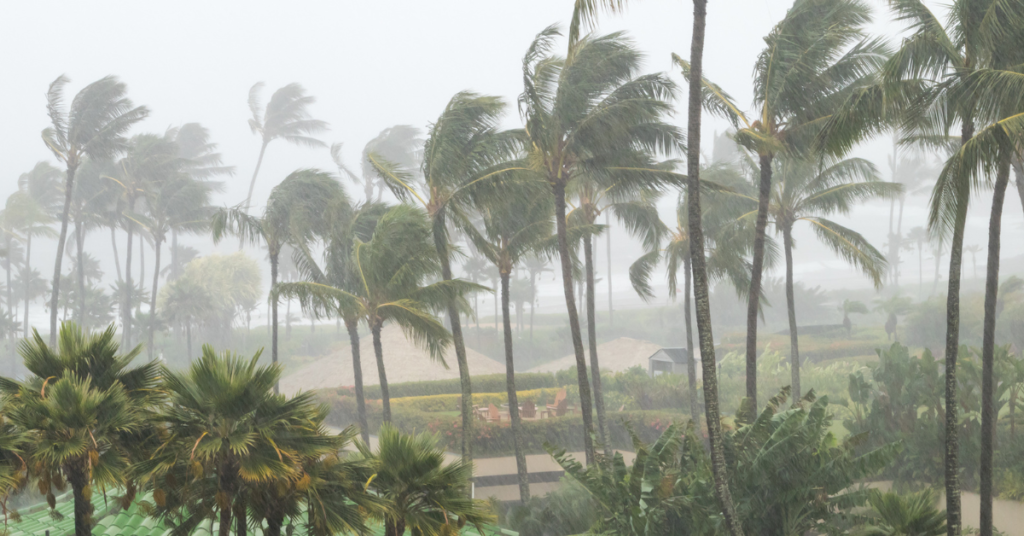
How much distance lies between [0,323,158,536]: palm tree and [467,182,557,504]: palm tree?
9.74m

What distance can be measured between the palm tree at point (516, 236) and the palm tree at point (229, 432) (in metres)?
9.88

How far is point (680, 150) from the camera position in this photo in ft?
48.3

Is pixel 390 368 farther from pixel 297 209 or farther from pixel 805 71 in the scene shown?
pixel 805 71

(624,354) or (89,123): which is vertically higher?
(89,123)

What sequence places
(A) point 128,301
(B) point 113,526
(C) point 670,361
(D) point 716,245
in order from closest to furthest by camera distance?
(B) point 113,526, (D) point 716,245, (C) point 670,361, (A) point 128,301

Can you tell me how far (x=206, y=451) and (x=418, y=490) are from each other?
225 centimetres

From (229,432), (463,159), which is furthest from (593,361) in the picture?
(229,432)

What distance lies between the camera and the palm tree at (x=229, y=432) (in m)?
6.36

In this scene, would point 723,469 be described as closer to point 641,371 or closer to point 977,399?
point 977,399

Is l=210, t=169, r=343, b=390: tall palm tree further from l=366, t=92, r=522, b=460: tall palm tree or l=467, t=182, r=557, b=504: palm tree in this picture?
l=467, t=182, r=557, b=504: palm tree

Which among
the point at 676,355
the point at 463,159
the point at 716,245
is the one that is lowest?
the point at 676,355

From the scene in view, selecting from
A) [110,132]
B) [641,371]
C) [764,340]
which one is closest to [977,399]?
[641,371]

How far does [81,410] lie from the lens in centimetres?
659

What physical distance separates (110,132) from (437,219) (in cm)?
2269
